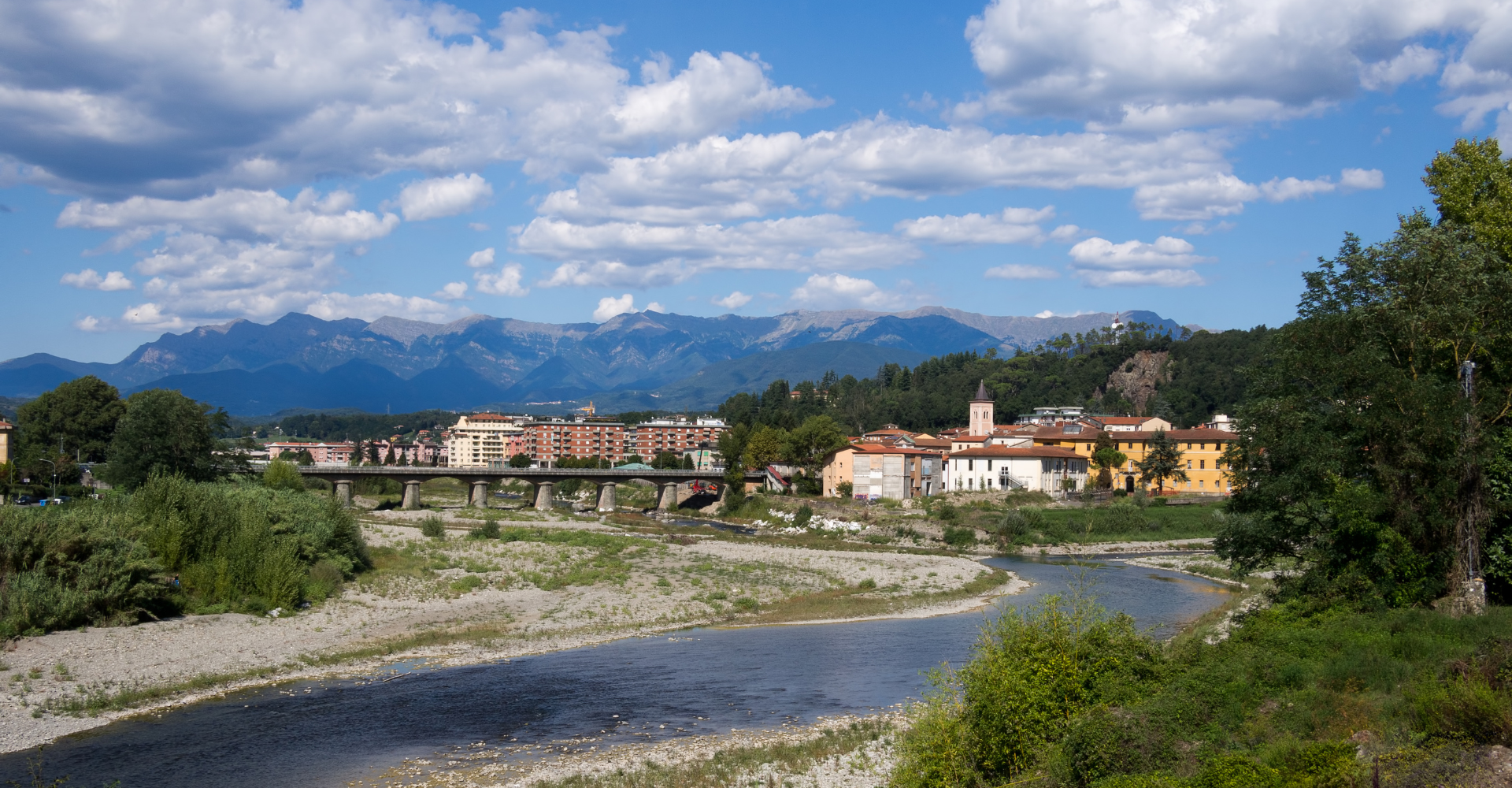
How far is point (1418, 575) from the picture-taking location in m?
21.4

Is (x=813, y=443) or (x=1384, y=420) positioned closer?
(x=1384, y=420)

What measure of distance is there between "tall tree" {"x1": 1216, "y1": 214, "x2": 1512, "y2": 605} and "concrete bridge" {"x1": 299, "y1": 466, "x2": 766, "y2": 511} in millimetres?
81356

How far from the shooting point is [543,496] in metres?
103

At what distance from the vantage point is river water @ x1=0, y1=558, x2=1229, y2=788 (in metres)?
19.7

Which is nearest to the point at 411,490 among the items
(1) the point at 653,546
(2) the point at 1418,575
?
(1) the point at 653,546

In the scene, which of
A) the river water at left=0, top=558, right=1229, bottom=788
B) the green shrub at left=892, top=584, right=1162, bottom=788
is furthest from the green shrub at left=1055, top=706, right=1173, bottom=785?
the river water at left=0, top=558, right=1229, bottom=788

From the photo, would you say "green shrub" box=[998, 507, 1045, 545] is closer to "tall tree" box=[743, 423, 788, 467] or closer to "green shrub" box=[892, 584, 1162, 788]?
"tall tree" box=[743, 423, 788, 467]

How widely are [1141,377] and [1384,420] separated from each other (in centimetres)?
16573

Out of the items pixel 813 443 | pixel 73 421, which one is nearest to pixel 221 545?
pixel 73 421

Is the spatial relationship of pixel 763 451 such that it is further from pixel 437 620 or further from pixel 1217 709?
pixel 1217 709

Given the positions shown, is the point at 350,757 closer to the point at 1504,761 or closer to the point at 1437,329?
the point at 1504,761

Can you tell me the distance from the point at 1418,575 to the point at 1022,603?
20.8 meters

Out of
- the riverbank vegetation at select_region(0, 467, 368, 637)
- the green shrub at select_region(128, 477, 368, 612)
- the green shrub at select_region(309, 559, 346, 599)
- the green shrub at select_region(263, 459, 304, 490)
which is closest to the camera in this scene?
the riverbank vegetation at select_region(0, 467, 368, 637)

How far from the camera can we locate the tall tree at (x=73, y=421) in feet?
301
